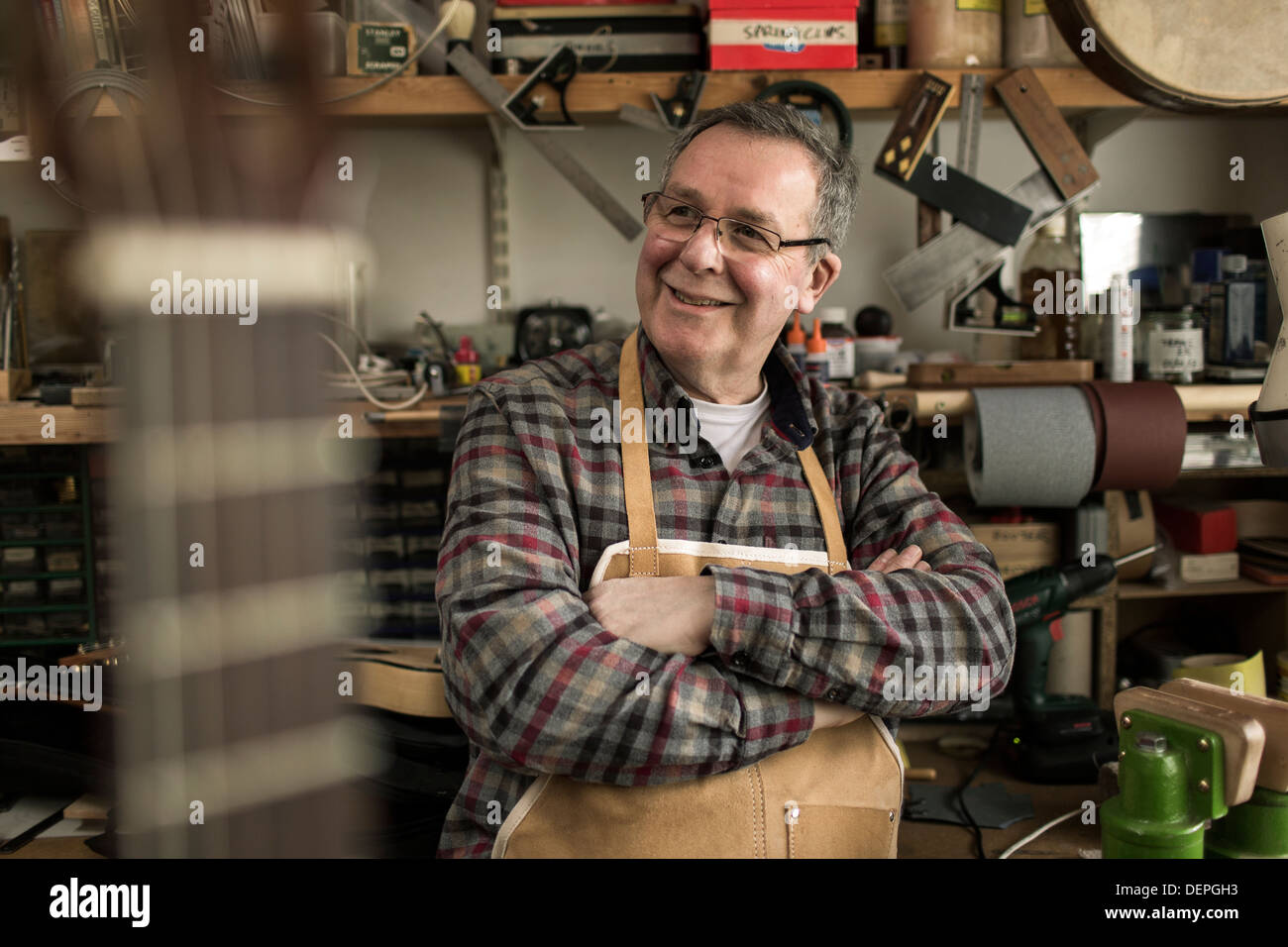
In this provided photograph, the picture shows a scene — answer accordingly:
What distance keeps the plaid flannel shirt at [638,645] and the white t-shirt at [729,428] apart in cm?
4

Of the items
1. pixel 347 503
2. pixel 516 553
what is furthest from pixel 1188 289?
pixel 347 503

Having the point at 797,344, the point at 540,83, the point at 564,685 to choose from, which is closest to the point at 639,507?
the point at 564,685

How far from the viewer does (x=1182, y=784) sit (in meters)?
0.79

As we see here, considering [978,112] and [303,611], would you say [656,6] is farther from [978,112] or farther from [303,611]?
[303,611]

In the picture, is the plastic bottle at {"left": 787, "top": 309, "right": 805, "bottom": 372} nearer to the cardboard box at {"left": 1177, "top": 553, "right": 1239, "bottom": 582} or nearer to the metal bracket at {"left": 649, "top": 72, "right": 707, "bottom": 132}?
the metal bracket at {"left": 649, "top": 72, "right": 707, "bottom": 132}

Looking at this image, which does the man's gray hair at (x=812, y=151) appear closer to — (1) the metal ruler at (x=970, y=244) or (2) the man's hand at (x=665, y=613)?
(2) the man's hand at (x=665, y=613)

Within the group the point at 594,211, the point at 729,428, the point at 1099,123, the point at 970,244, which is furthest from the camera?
the point at 594,211

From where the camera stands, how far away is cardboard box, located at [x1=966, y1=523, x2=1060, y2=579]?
6.95 ft

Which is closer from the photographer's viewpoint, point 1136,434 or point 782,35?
point 1136,434

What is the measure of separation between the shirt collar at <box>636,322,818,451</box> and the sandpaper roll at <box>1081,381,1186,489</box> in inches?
32.5

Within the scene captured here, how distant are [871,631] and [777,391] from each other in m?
0.45

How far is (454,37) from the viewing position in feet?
6.81

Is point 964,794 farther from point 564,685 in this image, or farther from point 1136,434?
point 564,685
